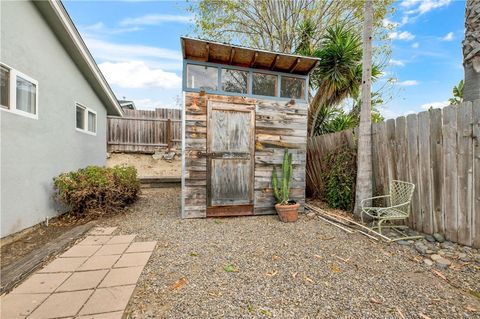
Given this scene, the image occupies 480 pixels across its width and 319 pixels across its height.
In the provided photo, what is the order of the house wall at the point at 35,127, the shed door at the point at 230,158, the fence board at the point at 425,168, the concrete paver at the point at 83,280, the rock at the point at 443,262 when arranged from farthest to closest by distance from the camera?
the shed door at the point at 230,158 < the house wall at the point at 35,127 < the fence board at the point at 425,168 < the rock at the point at 443,262 < the concrete paver at the point at 83,280

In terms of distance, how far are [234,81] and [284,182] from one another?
221cm

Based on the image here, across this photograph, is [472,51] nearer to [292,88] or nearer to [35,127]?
[292,88]

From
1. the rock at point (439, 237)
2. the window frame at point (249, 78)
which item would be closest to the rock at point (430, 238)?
the rock at point (439, 237)

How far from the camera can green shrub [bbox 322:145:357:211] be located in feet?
15.0

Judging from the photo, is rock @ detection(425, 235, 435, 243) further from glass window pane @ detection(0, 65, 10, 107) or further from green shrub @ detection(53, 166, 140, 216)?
glass window pane @ detection(0, 65, 10, 107)

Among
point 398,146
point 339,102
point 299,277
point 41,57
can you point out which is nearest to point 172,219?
point 299,277

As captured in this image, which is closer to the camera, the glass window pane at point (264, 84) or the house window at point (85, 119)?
the glass window pane at point (264, 84)

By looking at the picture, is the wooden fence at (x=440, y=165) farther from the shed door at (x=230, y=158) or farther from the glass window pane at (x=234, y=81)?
the glass window pane at (x=234, y=81)

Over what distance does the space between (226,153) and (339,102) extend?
4.28 meters

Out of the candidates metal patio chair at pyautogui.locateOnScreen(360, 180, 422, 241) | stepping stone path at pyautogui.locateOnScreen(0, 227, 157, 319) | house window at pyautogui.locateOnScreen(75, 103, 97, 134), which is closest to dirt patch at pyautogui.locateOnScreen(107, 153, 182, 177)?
house window at pyautogui.locateOnScreen(75, 103, 97, 134)

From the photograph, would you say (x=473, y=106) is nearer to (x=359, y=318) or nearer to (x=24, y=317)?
(x=359, y=318)

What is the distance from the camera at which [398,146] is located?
12.1 feet

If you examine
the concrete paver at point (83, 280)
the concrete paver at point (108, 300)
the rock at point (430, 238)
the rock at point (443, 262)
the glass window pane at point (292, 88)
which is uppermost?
the glass window pane at point (292, 88)

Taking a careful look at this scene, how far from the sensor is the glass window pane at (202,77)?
168 inches
